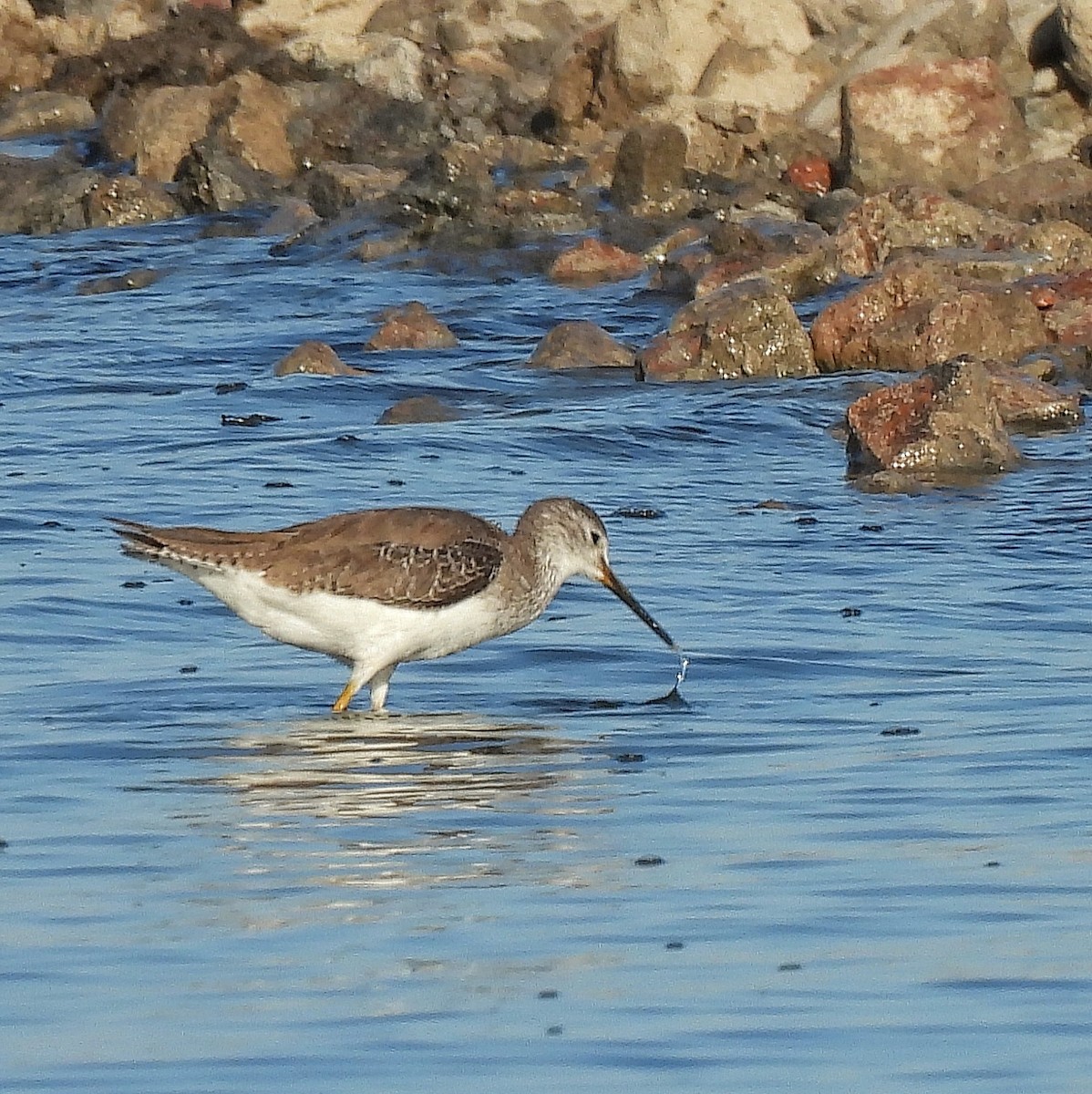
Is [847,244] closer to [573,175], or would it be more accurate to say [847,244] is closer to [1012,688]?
[573,175]

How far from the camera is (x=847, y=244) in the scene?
65.6 ft

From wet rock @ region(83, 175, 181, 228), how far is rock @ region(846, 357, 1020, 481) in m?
13.0

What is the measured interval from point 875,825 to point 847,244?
41.5 feet

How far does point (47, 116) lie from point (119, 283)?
891cm

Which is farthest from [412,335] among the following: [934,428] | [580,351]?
[934,428]

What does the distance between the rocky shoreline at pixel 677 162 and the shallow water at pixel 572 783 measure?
837 mm

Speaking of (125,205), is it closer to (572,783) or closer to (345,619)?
(345,619)

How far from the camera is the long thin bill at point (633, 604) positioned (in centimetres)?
1053

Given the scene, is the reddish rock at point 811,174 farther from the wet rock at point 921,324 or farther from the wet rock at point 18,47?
the wet rock at point 18,47

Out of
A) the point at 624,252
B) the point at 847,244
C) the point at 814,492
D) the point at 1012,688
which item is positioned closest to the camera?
the point at 1012,688

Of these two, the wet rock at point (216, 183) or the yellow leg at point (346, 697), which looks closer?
the yellow leg at point (346, 697)

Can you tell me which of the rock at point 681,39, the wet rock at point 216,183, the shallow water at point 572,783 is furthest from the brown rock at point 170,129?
the shallow water at point 572,783

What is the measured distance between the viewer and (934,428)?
14.2 meters

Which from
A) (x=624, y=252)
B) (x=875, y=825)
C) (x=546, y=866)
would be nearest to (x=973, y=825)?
(x=875, y=825)
